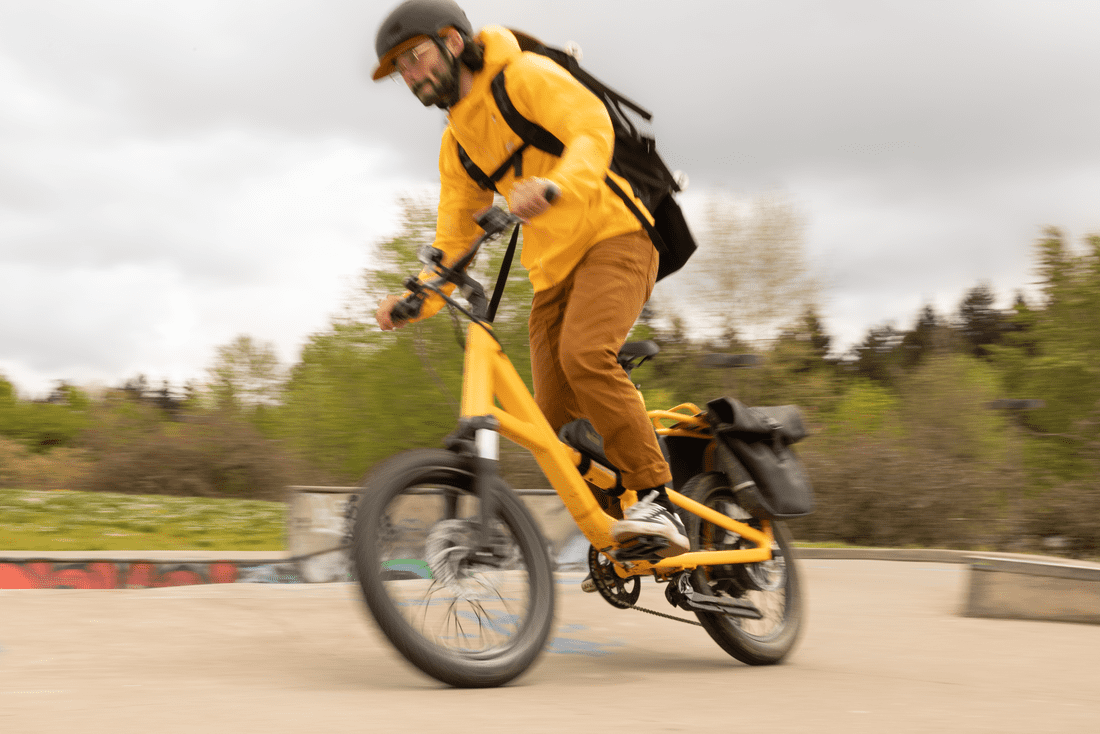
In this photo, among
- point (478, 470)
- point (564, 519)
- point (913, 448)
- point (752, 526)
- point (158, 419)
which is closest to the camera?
point (478, 470)

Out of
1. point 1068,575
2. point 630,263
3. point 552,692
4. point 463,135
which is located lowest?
point 552,692

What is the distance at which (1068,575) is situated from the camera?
4961mm

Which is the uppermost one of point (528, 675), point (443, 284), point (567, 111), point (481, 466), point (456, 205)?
point (567, 111)

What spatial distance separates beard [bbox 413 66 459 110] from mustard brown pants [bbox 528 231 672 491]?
27.1 inches

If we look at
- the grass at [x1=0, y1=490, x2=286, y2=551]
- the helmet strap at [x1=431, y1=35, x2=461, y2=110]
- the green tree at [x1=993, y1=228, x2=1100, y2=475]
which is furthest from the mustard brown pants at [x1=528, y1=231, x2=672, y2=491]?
the green tree at [x1=993, y1=228, x2=1100, y2=475]

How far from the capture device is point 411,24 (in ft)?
10.1

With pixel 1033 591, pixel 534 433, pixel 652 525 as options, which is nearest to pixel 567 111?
pixel 534 433

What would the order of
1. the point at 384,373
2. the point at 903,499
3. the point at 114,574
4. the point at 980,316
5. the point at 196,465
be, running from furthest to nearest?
1. the point at 980,316
2. the point at 384,373
3. the point at 196,465
4. the point at 903,499
5. the point at 114,574

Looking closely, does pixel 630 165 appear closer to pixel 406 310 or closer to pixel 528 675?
pixel 406 310

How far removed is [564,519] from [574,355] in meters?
4.14

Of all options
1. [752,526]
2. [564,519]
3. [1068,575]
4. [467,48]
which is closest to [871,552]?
[564,519]

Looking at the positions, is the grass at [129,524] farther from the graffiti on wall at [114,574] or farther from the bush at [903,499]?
the bush at [903,499]

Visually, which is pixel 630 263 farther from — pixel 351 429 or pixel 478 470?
pixel 351 429

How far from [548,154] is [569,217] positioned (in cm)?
22
